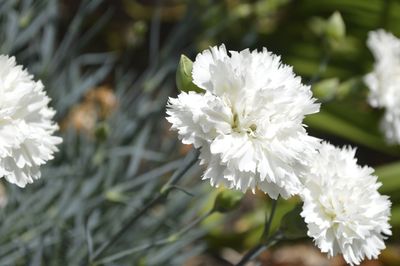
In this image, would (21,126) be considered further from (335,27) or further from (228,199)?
(335,27)

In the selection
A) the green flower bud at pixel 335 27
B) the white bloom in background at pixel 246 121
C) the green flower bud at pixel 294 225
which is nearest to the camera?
the white bloom in background at pixel 246 121

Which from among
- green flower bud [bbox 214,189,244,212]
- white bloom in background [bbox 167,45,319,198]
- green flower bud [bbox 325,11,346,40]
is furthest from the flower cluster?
green flower bud [bbox 325,11,346,40]

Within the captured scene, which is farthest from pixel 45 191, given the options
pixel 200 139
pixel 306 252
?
pixel 306 252

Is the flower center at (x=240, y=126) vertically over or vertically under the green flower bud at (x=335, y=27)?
over

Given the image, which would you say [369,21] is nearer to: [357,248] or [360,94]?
[360,94]

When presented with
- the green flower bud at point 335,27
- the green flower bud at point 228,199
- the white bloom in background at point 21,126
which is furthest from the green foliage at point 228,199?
the green flower bud at point 335,27

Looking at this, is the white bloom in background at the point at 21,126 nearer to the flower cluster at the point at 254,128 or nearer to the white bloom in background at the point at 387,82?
the flower cluster at the point at 254,128
